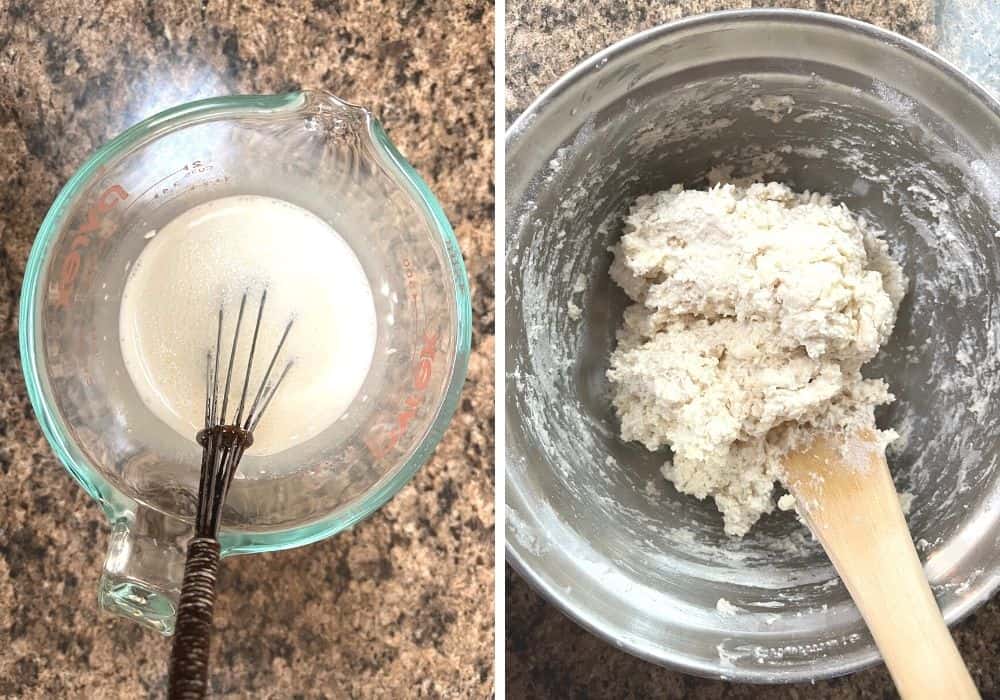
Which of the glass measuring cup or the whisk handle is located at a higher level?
the glass measuring cup

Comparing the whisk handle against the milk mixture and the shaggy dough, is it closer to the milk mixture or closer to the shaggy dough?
the milk mixture

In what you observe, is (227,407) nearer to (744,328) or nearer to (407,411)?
(407,411)

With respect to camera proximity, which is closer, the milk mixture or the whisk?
the whisk

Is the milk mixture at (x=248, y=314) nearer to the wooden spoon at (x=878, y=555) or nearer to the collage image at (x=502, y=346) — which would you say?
the collage image at (x=502, y=346)

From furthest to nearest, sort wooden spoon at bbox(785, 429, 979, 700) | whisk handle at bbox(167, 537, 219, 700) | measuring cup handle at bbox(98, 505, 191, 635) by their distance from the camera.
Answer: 1. wooden spoon at bbox(785, 429, 979, 700)
2. measuring cup handle at bbox(98, 505, 191, 635)
3. whisk handle at bbox(167, 537, 219, 700)

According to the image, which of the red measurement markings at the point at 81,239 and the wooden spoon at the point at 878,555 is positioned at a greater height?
the red measurement markings at the point at 81,239

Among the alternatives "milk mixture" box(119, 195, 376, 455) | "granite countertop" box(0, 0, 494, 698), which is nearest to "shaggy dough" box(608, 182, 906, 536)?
"granite countertop" box(0, 0, 494, 698)

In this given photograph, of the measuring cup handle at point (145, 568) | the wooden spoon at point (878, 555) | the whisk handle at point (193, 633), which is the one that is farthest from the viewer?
the wooden spoon at point (878, 555)

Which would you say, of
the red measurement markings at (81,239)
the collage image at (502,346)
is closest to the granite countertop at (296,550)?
the collage image at (502,346)
